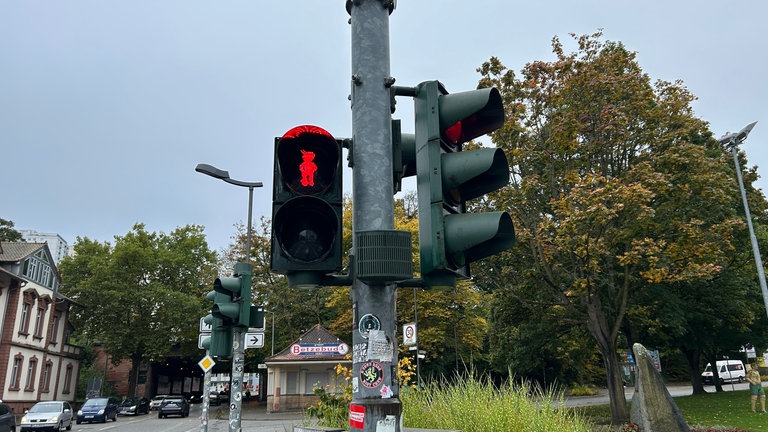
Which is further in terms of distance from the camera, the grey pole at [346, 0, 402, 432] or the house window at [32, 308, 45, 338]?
the house window at [32, 308, 45, 338]

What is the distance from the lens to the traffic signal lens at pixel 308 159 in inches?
128

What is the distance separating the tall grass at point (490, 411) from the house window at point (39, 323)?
4310 centimetres

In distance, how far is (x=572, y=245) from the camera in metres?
18.0

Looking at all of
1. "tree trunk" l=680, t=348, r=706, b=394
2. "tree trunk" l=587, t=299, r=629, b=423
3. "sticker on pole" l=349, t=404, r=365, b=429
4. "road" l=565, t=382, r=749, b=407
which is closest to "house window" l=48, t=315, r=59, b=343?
"road" l=565, t=382, r=749, b=407

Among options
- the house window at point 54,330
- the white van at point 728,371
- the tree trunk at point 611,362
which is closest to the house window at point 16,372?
the house window at point 54,330

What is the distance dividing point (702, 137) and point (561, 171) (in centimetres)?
1039

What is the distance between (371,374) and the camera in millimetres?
3023

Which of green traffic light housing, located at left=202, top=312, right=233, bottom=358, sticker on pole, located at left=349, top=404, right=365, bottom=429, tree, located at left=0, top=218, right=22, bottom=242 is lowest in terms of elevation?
sticker on pole, located at left=349, top=404, right=365, bottom=429

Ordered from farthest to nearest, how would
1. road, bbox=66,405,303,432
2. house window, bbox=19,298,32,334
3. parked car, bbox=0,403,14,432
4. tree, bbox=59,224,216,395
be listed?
1. tree, bbox=59,224,216,395
2. house window, bbox=19,298,32,334
3. road, bbox=66,405,303,432
4. parked car, bbox=0,403,14,432

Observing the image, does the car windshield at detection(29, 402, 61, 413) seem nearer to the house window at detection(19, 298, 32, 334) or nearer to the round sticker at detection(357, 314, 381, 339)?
the house window at detection(19, 298, 32, 334)

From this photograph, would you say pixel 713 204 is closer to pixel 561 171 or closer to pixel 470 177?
pixel 561 171

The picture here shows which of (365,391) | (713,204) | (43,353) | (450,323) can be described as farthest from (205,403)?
(43,353)

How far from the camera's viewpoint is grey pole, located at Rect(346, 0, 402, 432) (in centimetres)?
300

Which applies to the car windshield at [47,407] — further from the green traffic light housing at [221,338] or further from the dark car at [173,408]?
the green traffic light housing at [221,338]
